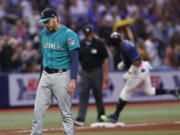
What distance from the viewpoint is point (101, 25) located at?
21422 mm

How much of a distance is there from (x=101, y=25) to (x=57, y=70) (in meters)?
13.5

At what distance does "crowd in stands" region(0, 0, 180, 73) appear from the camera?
60.8 ft

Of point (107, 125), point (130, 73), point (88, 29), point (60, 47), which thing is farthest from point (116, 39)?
point (60, 47)

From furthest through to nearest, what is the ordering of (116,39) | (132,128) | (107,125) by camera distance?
(107,125) < (116,39) < (132,128)

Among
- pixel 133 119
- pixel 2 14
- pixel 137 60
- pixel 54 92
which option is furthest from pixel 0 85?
pixel 54 92

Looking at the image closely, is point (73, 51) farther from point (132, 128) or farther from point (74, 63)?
point (132, 128)

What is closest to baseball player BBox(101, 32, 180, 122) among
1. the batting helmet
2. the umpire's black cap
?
the batting helmet

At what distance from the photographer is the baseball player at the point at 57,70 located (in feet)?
26.3

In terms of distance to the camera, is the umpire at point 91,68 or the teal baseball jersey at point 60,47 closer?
the teal baseball jersey at point 60,47

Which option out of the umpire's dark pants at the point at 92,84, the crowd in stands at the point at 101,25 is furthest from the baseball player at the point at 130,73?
the crowd in stands at the point at 101,25

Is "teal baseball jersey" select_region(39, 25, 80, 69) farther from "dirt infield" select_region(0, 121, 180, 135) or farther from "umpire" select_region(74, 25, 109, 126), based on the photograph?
"umpire" select_region(74, 25, 109, 126)

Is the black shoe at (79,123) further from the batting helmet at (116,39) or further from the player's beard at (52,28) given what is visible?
the player's beard at (52,28)

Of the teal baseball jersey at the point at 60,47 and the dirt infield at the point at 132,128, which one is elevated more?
the teal baseball jersey at the point at 60,47

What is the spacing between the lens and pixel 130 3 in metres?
24.5
